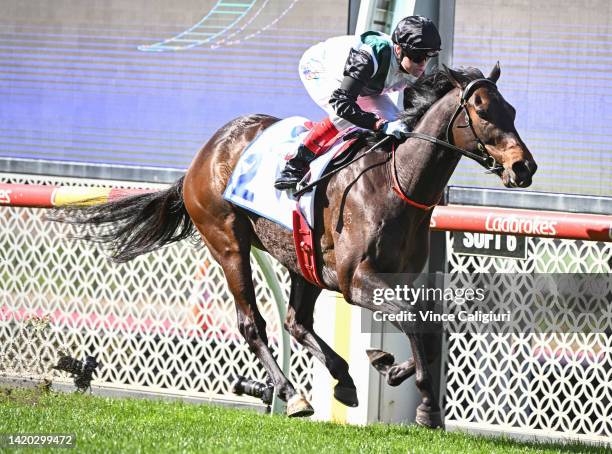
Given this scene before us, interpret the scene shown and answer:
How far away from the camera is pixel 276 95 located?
8734 mm

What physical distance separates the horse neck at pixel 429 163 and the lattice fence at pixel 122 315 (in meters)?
2.52

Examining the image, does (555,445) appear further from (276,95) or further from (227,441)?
(276,95)

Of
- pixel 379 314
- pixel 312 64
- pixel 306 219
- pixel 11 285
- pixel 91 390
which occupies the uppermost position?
pixel 312 64

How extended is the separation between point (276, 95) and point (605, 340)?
340cm

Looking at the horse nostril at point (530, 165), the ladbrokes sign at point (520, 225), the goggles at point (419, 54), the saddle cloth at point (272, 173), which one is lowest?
the ladbrokes sign at point (520, 225)

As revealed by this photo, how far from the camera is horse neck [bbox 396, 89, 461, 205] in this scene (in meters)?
5.12

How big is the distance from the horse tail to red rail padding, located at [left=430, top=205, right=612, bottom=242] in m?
1.54

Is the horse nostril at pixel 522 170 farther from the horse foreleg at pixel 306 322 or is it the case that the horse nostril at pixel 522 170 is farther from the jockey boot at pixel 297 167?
the horse foreleg at pixel 306 322

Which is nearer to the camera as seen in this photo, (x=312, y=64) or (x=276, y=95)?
(x=312, y=64)

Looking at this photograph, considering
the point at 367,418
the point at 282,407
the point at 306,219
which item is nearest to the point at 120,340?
the point at 282,407

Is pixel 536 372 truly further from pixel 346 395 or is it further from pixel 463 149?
pixel 463 149

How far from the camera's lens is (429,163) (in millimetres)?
5137

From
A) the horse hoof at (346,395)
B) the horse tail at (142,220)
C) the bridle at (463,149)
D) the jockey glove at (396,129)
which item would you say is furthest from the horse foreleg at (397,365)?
the horse tail at (142,220)

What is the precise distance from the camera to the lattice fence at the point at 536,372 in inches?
259
